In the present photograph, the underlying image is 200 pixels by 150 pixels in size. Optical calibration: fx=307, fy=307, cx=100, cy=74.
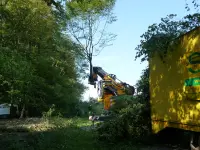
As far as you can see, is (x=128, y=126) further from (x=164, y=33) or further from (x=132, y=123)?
(x=164, y=33)

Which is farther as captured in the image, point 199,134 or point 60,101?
point 60,101

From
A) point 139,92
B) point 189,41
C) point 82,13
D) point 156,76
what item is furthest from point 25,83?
point 82,13

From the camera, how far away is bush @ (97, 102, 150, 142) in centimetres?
1068

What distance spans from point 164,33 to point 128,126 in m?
3.45

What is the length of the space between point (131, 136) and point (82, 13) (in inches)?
1176

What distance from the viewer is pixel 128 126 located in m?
10.8

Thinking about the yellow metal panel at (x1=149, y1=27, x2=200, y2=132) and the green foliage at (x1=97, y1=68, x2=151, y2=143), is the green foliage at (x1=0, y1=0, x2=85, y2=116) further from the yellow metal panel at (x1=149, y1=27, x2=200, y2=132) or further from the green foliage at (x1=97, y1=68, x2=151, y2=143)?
the green foliage at (x1=97, y1=68, x2=151, y2=143)

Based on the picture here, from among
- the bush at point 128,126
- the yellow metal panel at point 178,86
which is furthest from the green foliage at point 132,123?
the yellow metal panel at point 178,86

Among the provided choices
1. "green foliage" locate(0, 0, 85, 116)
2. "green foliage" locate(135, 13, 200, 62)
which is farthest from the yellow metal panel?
"green foliage" locate(0, 0, 85, 116)

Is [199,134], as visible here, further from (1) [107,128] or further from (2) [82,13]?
(2) [82,13]

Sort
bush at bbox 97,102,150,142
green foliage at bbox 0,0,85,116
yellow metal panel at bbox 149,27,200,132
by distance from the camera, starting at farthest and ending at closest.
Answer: green foliage at bbox 0,0,85,116 < bush at bbox 97,102,150,142 < yellow metal panel at bbox 149,27,200,132

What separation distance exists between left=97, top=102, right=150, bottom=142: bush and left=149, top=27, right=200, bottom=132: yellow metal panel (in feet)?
2.59

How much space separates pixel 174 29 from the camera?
9609mm

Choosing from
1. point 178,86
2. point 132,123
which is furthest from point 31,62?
point 178,86
